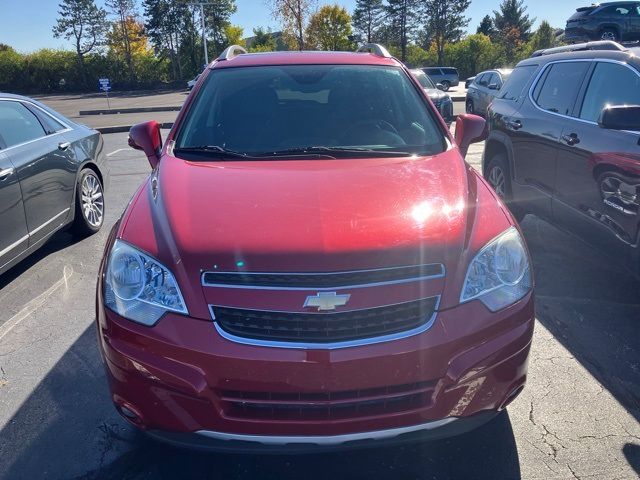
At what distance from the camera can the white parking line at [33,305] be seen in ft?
13.1

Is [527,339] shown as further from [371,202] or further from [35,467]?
[35,467]

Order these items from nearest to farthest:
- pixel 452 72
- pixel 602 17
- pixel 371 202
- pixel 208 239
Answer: pixel 208 239 < pixel 371 202 < pixel 602 17 < pixel 452 72

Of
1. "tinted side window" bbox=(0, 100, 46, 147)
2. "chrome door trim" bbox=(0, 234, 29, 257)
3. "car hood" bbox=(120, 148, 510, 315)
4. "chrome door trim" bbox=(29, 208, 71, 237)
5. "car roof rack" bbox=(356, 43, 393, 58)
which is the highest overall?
"car roof rack" bbox=(356, 43, 393, 58)

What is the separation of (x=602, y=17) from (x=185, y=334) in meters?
17.9

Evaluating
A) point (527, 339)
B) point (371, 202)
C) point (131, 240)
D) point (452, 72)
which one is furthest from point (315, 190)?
point (452, 72)

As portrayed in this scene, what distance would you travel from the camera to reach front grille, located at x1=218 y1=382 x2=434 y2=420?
6.89 ft

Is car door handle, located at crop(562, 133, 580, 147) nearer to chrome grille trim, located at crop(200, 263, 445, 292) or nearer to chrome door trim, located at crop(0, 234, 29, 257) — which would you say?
chrome grille trim, located at crop(200, 263, 445, 292)

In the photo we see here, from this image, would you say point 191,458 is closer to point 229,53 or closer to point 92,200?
point 229,53

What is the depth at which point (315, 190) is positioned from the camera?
266 centimetres

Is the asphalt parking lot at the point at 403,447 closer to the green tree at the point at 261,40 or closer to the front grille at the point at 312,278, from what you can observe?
the front grille at the point at 312,278

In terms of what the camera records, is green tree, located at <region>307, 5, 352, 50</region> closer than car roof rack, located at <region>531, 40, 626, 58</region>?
No

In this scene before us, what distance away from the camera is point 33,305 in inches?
169

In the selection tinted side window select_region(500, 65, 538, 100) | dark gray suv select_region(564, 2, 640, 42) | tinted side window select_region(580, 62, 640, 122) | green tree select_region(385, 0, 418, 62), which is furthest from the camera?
green tree select_region(385, 0, 418, 62)

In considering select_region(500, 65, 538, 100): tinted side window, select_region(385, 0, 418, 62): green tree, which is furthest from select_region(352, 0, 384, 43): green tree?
select_region(500, 65, 538, 100): tinted side window
